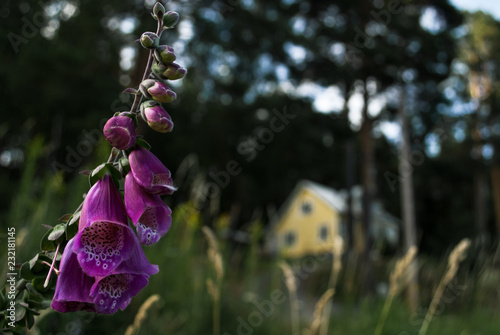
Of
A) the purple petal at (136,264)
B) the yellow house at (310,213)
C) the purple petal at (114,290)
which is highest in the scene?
the purple petal at (136,264)

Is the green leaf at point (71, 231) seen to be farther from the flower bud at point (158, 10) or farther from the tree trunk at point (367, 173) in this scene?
the tree trunk at point (367, 173)

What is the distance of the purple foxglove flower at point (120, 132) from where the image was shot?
0.60 meters

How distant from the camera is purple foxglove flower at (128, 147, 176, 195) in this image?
25.3 inches

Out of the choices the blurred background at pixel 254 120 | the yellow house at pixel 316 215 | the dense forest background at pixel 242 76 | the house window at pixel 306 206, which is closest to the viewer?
the blurred background at pixel 254 120

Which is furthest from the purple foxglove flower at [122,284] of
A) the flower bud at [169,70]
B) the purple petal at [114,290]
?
the flower bud at [169,70]

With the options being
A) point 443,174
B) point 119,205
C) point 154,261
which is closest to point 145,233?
point 119,205

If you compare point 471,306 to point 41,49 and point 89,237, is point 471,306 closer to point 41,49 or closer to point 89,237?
point 89,237

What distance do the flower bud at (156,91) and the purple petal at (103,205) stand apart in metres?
0.13

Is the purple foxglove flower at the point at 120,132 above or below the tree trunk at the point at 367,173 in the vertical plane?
above

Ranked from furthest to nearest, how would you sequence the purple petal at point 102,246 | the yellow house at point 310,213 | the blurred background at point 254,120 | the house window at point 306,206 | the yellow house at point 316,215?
the yellow house at point 310,213
the yellow house at point 316,215
the house window at point 306,206
the blurred background at point 254,120
the purple petal at point 102,246

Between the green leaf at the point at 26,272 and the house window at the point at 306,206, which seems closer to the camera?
the green leaf at the point at 26,272

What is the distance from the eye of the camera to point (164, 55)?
629 mm

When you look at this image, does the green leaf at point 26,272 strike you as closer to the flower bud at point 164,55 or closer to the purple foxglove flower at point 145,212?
the purple foxglove flower at point 145,212

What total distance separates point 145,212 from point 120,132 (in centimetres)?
13
